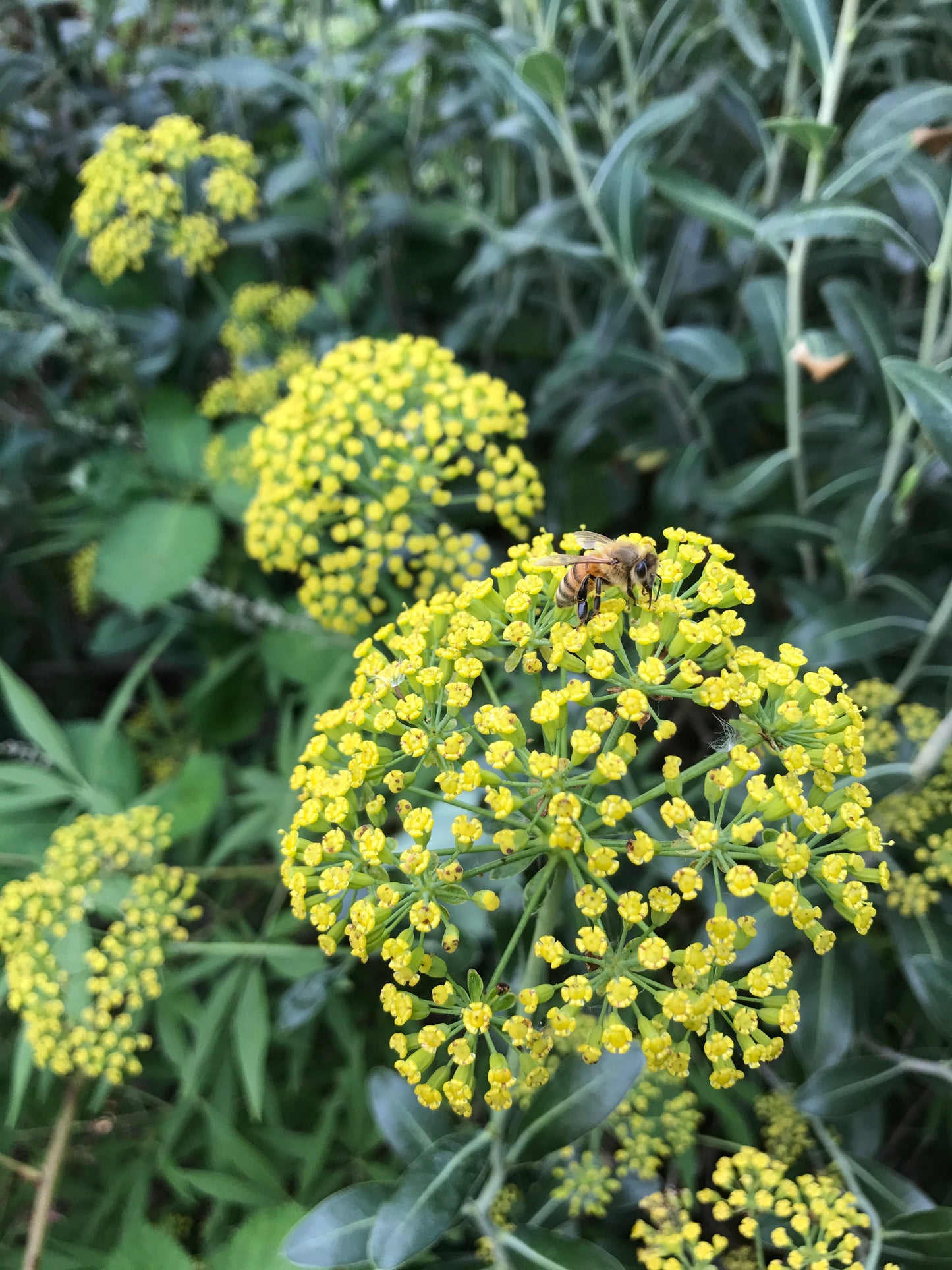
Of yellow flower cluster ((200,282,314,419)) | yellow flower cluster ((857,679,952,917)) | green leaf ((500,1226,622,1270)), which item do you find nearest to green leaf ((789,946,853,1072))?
yellow flower cluster ((857,679,952,917))

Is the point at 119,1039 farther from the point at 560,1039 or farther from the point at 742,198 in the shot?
the point at 742,198

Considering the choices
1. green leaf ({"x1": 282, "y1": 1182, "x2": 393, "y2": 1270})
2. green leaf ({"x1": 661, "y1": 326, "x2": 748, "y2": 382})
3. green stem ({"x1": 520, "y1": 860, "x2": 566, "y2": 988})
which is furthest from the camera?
green leaf ({"x1": 661, "y1": 326, "x2": 748, "y2": 382})

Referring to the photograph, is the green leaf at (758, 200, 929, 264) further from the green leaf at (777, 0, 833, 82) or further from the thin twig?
the thin twig

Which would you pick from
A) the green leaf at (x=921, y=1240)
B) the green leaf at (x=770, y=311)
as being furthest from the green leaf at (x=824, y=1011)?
the green leaf at (x=770, y=311)

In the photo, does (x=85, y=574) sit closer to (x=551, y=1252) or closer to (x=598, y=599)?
(x=598, y=599)

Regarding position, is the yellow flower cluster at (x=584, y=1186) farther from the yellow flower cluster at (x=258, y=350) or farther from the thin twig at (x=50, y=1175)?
the yellow flower cluster at (x=258, y=350)
